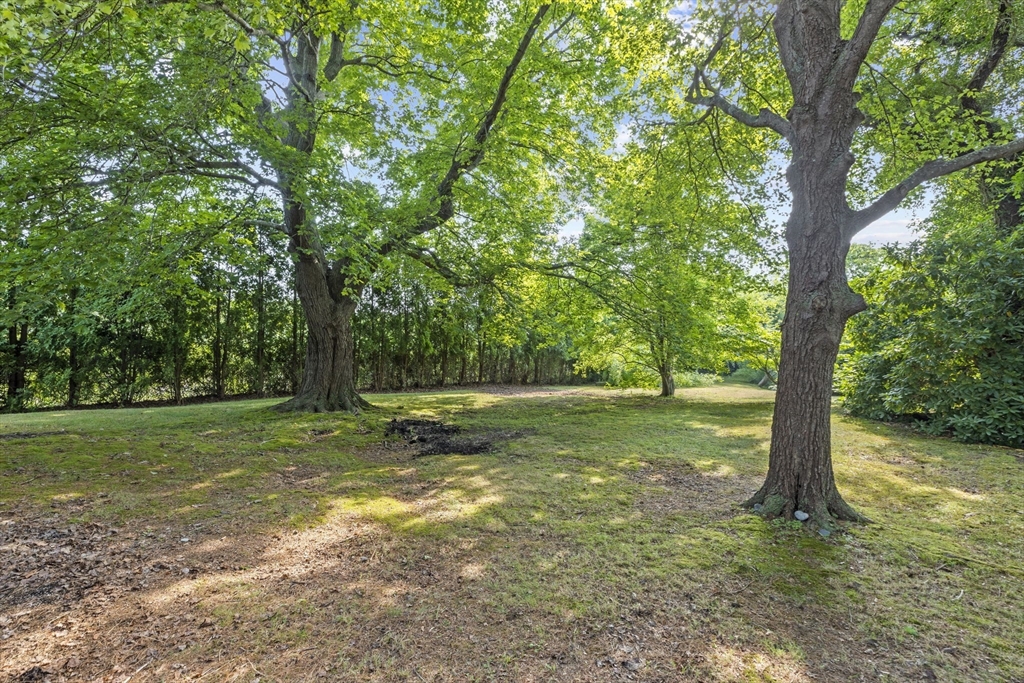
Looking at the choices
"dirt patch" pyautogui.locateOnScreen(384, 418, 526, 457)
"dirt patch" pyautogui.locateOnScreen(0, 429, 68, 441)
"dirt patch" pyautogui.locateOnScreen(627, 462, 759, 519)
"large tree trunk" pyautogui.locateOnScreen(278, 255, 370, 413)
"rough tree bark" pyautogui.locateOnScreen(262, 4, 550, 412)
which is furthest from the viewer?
"large tree trunk" pyautogui.locateOnScreen(278, 255, 370, 413)

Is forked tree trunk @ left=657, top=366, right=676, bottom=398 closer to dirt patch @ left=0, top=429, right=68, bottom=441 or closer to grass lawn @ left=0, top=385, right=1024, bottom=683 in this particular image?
grass lawn @ left=0, top=385, right=1024, bottom=683

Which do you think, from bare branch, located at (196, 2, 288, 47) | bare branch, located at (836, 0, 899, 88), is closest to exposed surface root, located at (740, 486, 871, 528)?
bare branch, located at (836, 0, 899, 88)

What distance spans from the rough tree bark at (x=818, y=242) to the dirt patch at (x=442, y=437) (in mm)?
3558

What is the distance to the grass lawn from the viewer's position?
6.39ft

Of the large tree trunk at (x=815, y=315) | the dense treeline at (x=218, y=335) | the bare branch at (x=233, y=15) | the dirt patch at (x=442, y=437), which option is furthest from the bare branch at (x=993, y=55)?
the bare branch at (x=233, y=15)

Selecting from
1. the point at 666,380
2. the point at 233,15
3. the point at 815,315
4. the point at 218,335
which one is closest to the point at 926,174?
the point at 815,315

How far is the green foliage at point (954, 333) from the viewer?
654 cm

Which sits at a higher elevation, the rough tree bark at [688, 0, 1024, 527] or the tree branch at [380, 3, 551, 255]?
the tree branch at [380, 3, 551, 255]

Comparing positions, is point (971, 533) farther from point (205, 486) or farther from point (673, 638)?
point (205, 486)

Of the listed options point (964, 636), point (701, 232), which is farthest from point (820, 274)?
point (701, 232)

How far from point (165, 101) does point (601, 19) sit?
231 inches

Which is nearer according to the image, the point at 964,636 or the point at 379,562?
the point at 964,636

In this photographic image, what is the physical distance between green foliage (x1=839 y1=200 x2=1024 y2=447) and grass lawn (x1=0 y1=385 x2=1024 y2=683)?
1963mm

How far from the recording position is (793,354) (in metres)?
3.48
